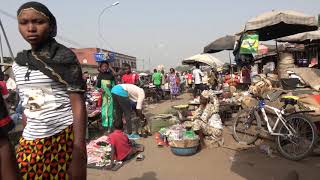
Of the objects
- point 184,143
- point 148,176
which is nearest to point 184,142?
point 184,143

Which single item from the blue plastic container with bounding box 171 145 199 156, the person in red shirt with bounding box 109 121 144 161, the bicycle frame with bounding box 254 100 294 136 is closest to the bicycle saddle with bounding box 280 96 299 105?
the bicycle frame with bounding box 254 100 294 136

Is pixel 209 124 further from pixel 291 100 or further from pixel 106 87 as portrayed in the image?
pixel 106 87

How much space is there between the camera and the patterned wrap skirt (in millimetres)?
2234

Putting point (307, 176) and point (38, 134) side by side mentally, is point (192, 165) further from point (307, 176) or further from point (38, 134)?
point (38, 134)

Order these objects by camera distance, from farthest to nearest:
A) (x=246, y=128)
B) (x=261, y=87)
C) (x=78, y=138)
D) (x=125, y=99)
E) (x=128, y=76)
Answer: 1. (x=128, y=76)
2. (x=261, y=87)
3. (x=125, y=99)
4. (x=246, y=128)
5. (x=78, y=138)

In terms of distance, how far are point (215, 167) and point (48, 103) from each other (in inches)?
153

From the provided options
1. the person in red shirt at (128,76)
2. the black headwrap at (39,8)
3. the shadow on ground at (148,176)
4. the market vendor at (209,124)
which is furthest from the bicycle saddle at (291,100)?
the black headwrap at (39,8)

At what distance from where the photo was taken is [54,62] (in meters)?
2.21

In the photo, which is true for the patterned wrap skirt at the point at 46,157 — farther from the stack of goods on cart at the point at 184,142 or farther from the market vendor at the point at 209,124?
the market vendor at the point at 209,124

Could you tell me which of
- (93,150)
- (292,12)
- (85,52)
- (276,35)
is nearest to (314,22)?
(292,12)

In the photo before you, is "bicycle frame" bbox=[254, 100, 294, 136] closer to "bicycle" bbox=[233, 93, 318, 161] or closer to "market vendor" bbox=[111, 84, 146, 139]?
"bicycle" bbox=[233, 93, 318, 161]

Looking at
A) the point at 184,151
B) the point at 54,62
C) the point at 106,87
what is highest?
the point at 54,62

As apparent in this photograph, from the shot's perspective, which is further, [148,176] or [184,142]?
[184,142]

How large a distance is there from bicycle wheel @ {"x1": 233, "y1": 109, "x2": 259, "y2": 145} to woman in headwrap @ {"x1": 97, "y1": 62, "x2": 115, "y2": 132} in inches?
113
